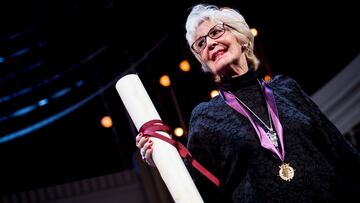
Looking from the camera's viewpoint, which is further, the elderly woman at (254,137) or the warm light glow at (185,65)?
the warm light glow at (185,65)

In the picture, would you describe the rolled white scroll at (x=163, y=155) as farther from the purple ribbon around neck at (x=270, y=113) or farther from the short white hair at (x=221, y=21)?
the short white hair at (x=221, y=21)

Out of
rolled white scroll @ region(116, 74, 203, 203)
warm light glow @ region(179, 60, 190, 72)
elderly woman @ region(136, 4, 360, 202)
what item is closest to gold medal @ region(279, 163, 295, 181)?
elderly woman @ region(136, 4, 360, 202)

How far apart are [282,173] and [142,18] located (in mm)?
1731

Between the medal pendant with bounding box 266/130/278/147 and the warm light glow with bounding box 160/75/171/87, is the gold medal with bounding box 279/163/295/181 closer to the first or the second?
the medal pendant with bounding box 266/130/278/147

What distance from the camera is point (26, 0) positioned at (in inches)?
93.3

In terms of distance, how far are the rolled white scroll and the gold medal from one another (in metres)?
0.24

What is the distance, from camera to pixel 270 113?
1.08 m

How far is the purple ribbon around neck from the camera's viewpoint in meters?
1.00

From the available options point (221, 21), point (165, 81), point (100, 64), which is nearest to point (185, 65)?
point (165, 81)

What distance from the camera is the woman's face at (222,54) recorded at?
114 cm

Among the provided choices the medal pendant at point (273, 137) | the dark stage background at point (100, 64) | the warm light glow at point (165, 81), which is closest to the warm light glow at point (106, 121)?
the dark stage background at point (100, 64)

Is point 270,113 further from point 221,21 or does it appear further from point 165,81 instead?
point 165,81

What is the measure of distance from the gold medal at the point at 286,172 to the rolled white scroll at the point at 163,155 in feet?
0.79

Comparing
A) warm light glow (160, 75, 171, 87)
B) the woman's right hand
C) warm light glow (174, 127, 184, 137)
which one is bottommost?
the woman's right hand
